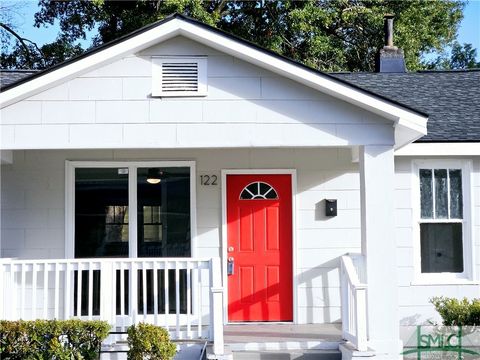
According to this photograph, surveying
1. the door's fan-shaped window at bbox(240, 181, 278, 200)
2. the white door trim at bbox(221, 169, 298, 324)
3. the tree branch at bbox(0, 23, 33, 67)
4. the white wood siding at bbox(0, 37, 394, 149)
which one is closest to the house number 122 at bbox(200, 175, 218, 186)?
the white door trim at bbox(221, 169, 298, 324)

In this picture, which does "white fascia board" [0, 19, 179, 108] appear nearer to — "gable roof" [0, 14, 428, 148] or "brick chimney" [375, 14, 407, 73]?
"gable roof" [0, 14, 428, 148]

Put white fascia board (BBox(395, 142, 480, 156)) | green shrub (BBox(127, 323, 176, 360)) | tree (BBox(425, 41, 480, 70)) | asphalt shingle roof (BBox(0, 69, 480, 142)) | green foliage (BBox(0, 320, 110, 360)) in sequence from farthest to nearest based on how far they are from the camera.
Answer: tree (BBox(425, 41, 480, 70)) → asphalt shingle roof (BBox(0, 69, 480, 142)) → white fascia board (BBox(395, 142, 480, 156)) → green foliage (BBox(0, 320, 110, 360)) → green shrub (BBox(127, 323, 176, 360))

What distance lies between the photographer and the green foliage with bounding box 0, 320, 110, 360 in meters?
7.45

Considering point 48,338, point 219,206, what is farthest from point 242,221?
point 48,338

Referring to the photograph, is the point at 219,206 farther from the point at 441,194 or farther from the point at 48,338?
the point at 48,338

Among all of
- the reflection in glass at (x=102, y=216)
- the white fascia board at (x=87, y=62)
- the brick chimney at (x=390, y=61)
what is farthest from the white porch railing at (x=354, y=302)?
the brick chimney at (x=390, y=61)

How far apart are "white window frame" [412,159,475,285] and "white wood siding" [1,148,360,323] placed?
0.82 m

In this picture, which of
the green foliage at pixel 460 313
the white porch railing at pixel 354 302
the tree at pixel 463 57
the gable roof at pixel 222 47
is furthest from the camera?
the tree at pixel 463 57

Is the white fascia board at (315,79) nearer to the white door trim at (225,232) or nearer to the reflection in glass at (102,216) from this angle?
the white door trim at (225,232)

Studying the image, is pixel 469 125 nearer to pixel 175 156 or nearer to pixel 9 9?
pixel 175 156

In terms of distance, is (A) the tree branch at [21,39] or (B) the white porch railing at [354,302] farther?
(A) the tree branch at [21,39]

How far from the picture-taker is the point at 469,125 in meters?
10.3

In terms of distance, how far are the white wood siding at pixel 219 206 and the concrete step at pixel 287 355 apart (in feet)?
5.78

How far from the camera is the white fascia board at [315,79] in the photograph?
784 centimetres
